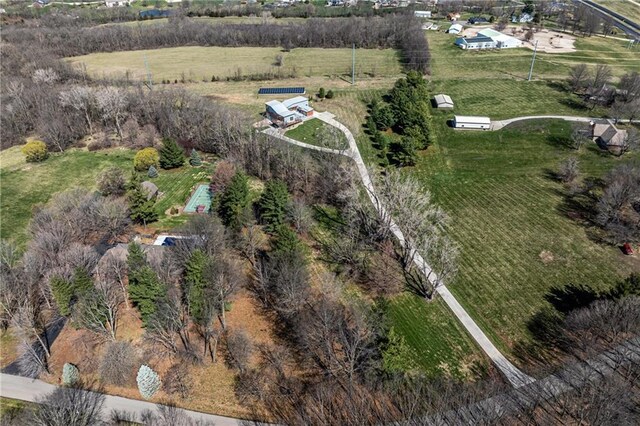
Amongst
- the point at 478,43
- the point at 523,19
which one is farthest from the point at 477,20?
the point at 478,43

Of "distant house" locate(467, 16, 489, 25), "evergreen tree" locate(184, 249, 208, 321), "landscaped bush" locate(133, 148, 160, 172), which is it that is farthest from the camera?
"distant house" locate(467, 16, 489, 25)

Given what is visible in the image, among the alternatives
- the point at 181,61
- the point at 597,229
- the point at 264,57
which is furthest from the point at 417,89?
the point at 181,61

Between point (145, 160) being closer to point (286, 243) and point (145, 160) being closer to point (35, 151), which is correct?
point (35, 151)

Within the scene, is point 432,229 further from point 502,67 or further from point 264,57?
point 264,57

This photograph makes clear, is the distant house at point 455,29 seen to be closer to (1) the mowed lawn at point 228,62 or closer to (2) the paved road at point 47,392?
(1) the mowed lawn at point 228,62

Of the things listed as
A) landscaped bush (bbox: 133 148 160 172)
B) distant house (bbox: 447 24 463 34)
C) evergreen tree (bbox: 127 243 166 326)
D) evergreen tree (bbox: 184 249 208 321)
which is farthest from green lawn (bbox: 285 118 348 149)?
distant house (bbox: 447 24 463 34)

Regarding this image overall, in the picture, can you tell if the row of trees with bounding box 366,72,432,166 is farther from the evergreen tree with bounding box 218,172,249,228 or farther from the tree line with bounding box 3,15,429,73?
the tree line with bounding box 3,15,429,73
